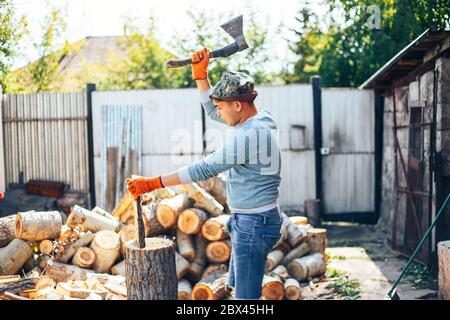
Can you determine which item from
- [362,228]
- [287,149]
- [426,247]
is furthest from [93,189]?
[426,247]

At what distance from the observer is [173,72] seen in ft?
55.9

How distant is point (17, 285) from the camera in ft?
→ 18.2

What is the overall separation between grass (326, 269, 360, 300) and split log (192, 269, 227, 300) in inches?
57.8

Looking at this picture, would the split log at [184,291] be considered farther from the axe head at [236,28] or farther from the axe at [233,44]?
the axe head at [236,28]

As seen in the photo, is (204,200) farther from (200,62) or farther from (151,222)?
(200,62)

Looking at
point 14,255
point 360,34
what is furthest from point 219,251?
point 360,34

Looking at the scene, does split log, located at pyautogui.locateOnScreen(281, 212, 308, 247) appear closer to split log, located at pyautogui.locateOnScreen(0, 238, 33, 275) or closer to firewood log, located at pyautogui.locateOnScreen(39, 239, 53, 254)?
firewood log, located at pyautogui.locateOnScreen(39, 239, 53, 254)

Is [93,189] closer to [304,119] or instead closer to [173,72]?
[304,119]

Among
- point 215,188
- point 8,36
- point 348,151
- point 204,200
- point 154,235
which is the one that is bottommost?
point 154,235

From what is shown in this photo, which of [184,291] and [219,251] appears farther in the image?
[219,251]

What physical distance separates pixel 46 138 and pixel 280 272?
253 inches

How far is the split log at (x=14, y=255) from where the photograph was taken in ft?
21.2

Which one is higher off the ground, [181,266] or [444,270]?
[444,270]
